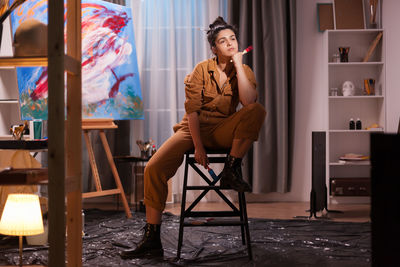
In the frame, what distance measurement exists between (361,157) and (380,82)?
778 mm

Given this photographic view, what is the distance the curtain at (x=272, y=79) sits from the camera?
4.31m

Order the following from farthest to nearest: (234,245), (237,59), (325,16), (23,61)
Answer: (325,16)
(234,245)
(237,59)
(23,61)

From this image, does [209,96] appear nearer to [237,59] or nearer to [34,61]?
[237,59]

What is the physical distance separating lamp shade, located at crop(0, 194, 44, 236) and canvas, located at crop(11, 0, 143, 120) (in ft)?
4.93

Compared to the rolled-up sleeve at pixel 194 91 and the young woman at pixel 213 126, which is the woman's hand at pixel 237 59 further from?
the rolled-up sleeve at pixel 194 91

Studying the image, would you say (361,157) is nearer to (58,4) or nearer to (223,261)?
(223,261)

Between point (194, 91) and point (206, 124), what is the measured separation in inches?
7.7

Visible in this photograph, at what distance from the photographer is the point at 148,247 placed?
7.83 feet

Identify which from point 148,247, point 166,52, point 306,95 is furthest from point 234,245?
point 166,52

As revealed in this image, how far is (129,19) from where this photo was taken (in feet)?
12.6

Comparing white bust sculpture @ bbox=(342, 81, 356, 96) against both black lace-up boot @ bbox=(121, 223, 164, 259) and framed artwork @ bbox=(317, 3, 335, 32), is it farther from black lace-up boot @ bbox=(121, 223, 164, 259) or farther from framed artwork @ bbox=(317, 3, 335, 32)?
black lace-up boot @ bbox=(121, 223, 164, 259)

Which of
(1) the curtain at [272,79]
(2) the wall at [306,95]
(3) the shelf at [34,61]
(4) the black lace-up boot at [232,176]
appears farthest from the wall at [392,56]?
(3) the shelf at [34,61]

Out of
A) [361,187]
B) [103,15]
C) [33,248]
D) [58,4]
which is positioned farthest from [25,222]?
[361,187]

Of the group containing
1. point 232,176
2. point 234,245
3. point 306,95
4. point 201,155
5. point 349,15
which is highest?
point 349,15
